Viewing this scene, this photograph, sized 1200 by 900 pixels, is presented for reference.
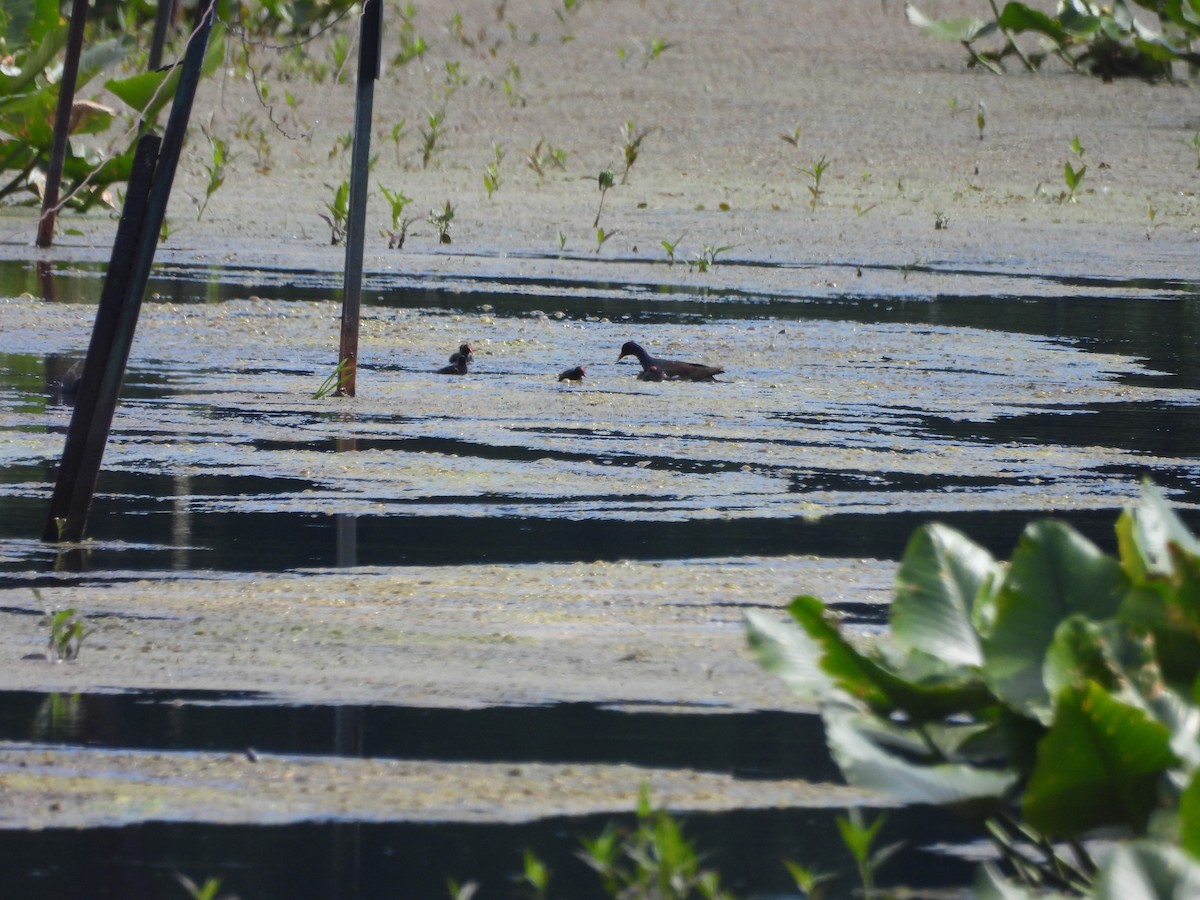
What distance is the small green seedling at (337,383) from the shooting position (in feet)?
25.9

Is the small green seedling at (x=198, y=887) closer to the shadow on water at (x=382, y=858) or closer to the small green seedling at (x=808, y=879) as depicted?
the shadow on water at (x=382, y=858)

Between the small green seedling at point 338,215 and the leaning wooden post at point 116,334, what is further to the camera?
the small green seedling at point 338,215

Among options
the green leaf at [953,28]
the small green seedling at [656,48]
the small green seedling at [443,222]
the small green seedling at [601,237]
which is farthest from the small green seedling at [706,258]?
the small green seedling at [656,48]

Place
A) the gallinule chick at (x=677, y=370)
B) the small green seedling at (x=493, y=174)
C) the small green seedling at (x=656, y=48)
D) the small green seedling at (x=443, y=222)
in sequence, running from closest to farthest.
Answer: the gallinule chick at (x=677, y=370) → the small green seedling at (x=443, y=222) → the small green seedling at (x=493, y=174) → the small green seedling at (x=656, y=48)

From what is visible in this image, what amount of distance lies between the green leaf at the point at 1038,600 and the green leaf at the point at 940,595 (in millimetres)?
92

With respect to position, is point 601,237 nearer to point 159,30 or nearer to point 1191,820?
point 159,30

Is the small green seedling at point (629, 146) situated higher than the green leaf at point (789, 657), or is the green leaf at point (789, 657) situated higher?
the small green seedling at point (629, 146)

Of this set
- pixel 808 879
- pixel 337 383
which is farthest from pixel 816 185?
pixel 808 879

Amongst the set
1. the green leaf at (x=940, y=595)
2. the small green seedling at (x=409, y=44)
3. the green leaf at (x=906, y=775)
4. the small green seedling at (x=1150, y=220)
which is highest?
the small green seedling at (x=409, y=44)

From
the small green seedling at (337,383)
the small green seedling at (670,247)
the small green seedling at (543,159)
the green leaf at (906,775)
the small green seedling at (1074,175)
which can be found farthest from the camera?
the small green seedling at (543,159)

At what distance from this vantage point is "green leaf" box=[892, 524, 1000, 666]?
310cm

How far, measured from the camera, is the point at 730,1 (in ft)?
86.1

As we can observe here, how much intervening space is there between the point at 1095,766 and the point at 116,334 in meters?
3.25

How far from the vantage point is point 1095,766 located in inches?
108
